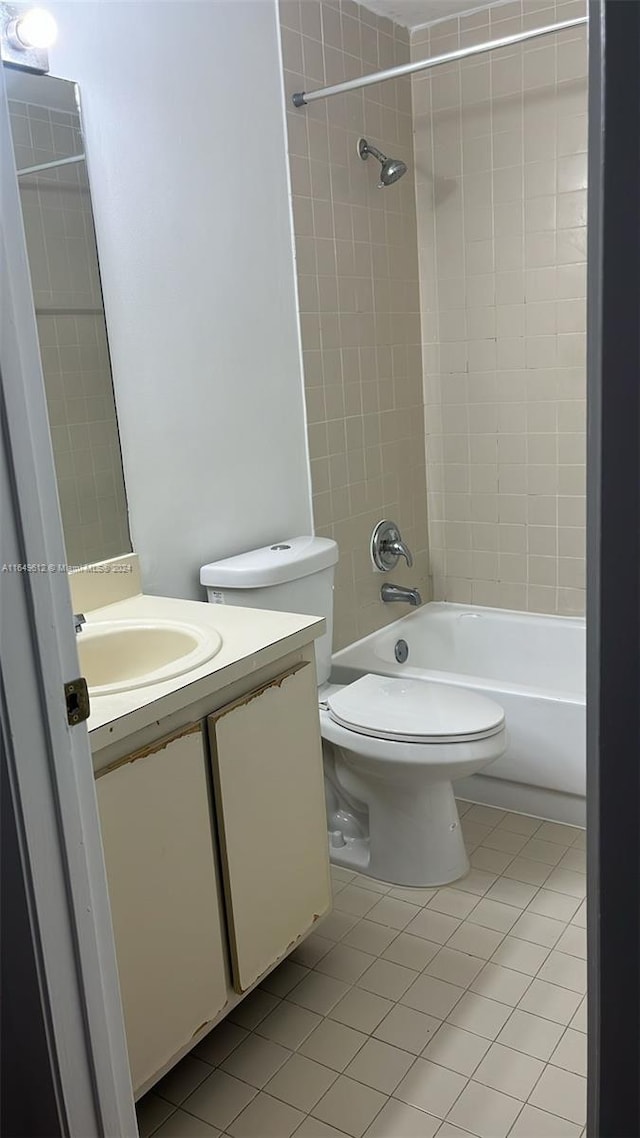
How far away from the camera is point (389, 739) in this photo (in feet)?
7.07

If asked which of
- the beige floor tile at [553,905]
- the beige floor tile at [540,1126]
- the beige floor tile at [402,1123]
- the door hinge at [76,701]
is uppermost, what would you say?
the door hinge at [76,701]

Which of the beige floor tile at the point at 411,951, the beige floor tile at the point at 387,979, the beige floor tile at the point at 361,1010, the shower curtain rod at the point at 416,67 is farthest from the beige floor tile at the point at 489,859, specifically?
the shower curtain rod at the point at 416,67

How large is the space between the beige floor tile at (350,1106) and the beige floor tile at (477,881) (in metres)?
0.67

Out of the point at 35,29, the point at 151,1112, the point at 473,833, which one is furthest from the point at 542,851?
the point at 35,29

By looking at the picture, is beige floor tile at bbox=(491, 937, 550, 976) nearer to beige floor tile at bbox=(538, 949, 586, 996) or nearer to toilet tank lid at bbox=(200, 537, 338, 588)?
beige floor tile at bbox=(538, 949, 586, 996)

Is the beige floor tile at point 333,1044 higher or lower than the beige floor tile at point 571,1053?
lower

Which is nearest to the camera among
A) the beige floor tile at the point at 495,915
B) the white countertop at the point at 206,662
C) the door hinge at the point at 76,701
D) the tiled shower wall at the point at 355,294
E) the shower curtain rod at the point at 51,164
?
the door hinge at the point at 76,701

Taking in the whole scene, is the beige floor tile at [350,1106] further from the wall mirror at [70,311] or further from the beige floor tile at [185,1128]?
the wall mirror at [70,311]

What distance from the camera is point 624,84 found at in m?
0.52

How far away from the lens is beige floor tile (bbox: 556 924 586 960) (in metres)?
1.97

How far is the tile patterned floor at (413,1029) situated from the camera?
1.58 metres

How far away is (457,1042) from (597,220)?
1622 mm

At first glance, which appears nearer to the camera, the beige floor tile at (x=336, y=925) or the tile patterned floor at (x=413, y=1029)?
the tile patterned floor at (x=413, y=1029)

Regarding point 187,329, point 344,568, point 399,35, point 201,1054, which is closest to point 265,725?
point 201,1054
